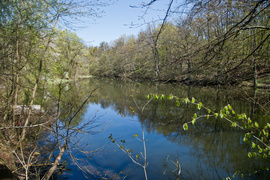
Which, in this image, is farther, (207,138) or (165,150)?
(207,138)

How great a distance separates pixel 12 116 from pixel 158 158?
3.60 metres

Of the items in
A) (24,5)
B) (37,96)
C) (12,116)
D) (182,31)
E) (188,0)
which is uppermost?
(24,5)

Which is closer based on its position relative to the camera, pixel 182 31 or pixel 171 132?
pixel 182 31

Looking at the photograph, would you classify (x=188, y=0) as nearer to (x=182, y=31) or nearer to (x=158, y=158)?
(x=182, y=31)

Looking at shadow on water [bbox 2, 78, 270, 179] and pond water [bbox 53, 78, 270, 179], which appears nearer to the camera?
shadow on water [bbox 2, 78, 270, 179]

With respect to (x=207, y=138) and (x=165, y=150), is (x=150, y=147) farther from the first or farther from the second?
(x=207, y=138)

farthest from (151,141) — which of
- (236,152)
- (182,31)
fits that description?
(182,31)

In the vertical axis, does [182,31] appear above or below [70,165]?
above

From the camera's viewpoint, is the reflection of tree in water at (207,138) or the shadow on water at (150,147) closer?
the shadow on water at (150,147)

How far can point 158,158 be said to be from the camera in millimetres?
5086

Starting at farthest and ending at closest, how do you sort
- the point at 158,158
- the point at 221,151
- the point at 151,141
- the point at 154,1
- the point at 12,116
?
the point at 151,141
the point at 221,151
the point at 158,158
the point at 12,116
the point at 154,1

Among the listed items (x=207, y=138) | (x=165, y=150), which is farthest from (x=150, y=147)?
(x=207, y=138)

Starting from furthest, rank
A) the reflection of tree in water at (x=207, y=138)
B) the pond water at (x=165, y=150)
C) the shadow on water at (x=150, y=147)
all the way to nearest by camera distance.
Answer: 1. the reflection of tree in water at (x=207, y=138)
2. the pond water at (x=165, y=150)
3. the shadow on water at (x=150, y=147)

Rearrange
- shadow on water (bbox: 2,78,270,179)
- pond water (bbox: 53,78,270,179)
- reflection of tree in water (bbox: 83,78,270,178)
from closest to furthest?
1. shadow on water (bbox: 2,78,270,179)
2. pond water (bbox: 53,78,270,179)
3. reflection of tree in water (bbox: 83,78,270,178)
